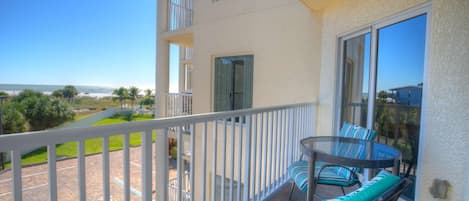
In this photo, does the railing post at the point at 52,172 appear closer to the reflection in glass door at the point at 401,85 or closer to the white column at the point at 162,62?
the reflection in glass door at the point at 401,85

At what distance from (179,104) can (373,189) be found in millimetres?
6182

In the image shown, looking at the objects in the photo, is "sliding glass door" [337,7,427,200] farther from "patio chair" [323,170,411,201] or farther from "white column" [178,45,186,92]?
"white column" [178,45,186,92]

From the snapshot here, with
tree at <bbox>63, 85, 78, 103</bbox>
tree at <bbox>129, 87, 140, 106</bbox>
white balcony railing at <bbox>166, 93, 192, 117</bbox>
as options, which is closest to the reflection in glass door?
white balcony railing at <bbox>166, 93, 192, 117</bbox>

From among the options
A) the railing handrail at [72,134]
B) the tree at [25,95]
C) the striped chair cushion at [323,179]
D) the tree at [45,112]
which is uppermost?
the railing handrail at [72,134]

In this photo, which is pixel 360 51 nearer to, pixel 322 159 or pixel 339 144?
pixel 339 144

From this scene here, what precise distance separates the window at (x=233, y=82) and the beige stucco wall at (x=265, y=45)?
6.2 inches

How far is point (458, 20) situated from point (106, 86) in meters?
26.2

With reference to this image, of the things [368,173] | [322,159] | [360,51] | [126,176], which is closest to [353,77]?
[360,51]

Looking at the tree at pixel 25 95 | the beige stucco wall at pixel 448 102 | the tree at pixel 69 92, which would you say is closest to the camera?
the beige stucco wall at pixel 448 102

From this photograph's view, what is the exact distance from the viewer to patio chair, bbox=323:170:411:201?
28.4 inches

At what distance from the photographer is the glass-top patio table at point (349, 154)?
1590 mm

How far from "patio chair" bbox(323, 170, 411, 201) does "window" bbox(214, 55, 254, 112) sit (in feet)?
13.2

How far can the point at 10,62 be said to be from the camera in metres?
17.8

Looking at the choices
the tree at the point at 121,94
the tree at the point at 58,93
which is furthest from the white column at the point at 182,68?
Result: the tree at the point at 121,94
